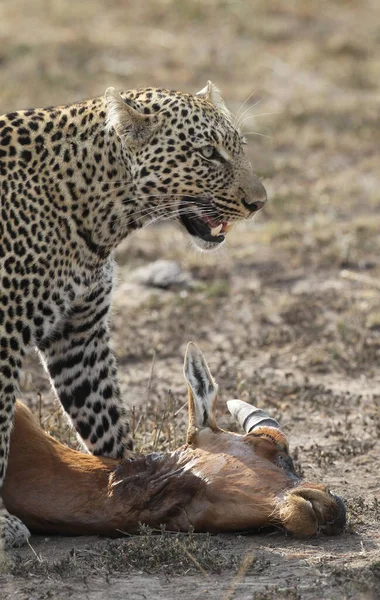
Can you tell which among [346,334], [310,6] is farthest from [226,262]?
[310,6]

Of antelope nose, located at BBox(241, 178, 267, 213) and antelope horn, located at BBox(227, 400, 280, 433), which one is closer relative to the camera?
antelope horn, located at BBox(227, 400, 280, 433)

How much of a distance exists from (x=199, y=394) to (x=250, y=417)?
0.32 m

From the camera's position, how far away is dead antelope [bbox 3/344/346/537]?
584cm

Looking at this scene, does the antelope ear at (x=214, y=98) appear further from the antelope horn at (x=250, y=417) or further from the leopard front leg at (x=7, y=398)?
the leopard front leg at (x=7, y=398)

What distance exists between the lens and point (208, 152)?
6.63 meters

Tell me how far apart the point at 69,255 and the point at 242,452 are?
52.3 inches

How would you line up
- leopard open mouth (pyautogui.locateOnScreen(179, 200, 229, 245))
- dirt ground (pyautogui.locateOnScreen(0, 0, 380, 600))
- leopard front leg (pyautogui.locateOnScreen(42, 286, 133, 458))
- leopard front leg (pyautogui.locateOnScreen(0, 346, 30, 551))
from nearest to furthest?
dirt ground (pyautogui.locateOnScreen(0, 0, 380, 600)) → leopard front leg (pyautogui.locateOnScreen(0, 346, 30, 551)) → leopard open mouth (pyautogui.locateOnScreen(179, 200, 229, 245)) → leopard front leg (pyautogui.locateOnScreen(42, 286, 133, 458))

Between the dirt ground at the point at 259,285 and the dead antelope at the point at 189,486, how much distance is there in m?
0.11

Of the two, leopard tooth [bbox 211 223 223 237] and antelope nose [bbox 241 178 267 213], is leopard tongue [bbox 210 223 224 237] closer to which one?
leopard tooth [bbox 211 223 223 237]

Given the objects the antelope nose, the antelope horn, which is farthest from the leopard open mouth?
the antelope horn

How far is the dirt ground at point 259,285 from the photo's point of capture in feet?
18.8

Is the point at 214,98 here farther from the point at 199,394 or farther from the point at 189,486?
the point at 189,486

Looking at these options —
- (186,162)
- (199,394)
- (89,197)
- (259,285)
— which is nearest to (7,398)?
(199,394)

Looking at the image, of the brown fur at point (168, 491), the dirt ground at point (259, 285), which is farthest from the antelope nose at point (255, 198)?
the dirt ground at point (259, 285)
